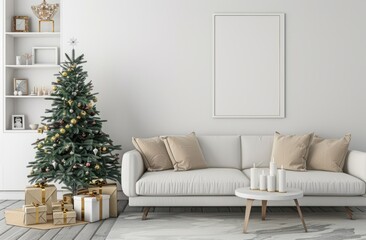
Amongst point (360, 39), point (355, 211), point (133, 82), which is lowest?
point (355, 211)

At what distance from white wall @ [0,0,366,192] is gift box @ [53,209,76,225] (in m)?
1.49

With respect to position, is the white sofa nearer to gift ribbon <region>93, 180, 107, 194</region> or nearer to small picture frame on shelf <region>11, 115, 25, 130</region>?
gift ribbon <region>93, 180, 107, 194</region>

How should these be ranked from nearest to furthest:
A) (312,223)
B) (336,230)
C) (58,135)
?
(336,230)
(312,223)
(58,135)

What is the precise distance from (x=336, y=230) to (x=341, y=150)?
3.63 ft

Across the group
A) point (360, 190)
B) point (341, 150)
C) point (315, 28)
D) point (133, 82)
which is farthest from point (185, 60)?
point (360, 190)

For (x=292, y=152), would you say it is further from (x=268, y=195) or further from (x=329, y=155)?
(x=268, y=195)

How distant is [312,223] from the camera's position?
5047mm

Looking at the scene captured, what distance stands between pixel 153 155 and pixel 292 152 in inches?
58.6

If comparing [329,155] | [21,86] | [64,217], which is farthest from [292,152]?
[21,86]

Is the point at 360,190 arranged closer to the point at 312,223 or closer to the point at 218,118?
the point at 312,223

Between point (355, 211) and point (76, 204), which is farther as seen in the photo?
point (355, 211)

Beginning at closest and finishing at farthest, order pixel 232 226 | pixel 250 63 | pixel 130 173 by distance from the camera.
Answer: pixel 232 226 < pixel 130 173 < pixel 250 63

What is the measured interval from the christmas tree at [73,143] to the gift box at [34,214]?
419 millimetres

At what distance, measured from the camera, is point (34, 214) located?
195 inches
